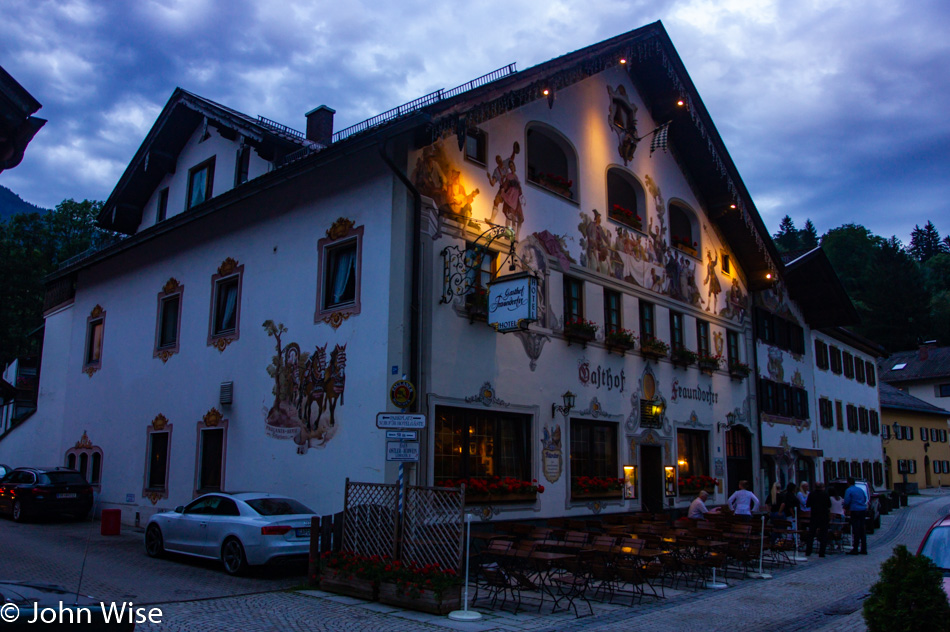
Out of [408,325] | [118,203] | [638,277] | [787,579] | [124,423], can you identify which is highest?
[118,203]

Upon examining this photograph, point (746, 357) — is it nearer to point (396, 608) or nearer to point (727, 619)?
point (727, 619)

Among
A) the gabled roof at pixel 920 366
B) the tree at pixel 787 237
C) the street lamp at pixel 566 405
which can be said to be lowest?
the street lamp at pixel 566 405

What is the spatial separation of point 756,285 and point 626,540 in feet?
55.2

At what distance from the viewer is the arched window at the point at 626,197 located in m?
20.8

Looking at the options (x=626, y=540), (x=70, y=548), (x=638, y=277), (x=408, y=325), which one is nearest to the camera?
(x=626, y=540)

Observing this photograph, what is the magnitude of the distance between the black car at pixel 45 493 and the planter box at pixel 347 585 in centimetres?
1146

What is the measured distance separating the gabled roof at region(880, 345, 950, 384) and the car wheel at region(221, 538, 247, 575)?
65464 millimetres

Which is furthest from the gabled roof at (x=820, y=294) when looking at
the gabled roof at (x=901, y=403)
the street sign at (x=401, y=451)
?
the street sign at (x=401, y=451)

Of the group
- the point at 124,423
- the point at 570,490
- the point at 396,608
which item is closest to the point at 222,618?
the point at 396,608

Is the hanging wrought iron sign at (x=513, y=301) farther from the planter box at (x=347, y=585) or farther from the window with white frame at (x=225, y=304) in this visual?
the window with white frame at (x=225, y=304)

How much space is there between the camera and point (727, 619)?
10516mm

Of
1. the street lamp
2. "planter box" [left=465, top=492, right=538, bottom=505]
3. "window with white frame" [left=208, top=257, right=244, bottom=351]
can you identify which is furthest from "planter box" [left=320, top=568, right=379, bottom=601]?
"window with white frame" [left=208, top=257, right=244, bottom=351]

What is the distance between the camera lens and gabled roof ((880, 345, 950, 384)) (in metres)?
65.0

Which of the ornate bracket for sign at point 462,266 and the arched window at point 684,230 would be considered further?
the arched window at point 684,230
